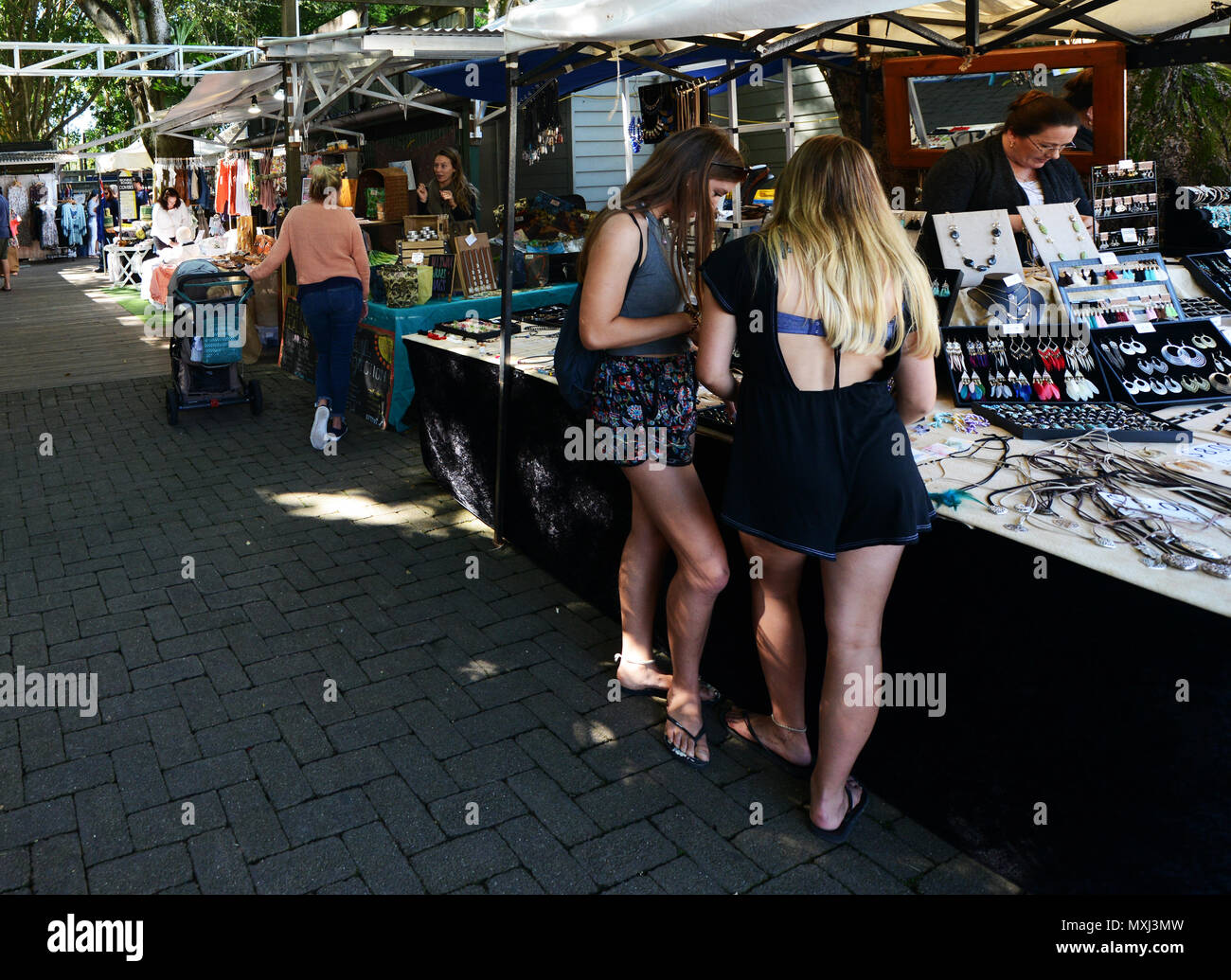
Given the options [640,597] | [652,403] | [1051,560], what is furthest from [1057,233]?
[640,597]

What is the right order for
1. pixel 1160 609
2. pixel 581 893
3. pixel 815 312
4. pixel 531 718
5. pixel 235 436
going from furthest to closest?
pixel 235 436, pixel 531 718, pixel 581 893, pixel 815 312, pixel 1160 609

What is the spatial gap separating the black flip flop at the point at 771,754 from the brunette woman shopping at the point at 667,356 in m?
0.16

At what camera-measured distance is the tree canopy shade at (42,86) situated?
28.9 m

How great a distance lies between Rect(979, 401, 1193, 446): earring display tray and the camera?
3078 millimetres

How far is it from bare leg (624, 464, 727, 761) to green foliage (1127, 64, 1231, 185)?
671cm

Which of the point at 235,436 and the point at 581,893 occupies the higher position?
the point at 235,436

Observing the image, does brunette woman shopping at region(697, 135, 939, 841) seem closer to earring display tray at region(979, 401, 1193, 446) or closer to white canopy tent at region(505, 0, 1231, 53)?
earring display tray at region(979, 401, 1193, 446)

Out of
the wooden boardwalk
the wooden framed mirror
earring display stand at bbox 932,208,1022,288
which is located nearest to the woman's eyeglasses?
earring display stand at bbox 932,208,1022,288

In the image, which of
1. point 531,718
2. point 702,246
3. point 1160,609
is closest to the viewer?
point 1160,609
